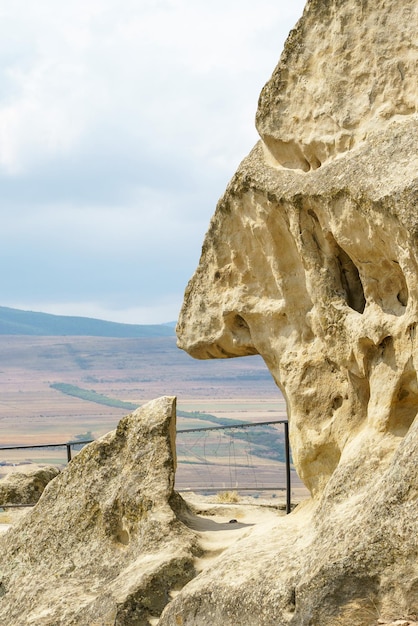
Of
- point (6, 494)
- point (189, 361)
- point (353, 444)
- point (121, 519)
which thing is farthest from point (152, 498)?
point (189, 361)

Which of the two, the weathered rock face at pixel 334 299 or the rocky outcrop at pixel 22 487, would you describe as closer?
the weathered rock face at pixel 334 299

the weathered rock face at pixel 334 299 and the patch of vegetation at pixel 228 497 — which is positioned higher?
the weathered rock face at pixel 334 299

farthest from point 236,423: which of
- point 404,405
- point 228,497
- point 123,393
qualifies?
point 404,405

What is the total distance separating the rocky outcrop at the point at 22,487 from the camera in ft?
64.3

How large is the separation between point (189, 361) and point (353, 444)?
173m

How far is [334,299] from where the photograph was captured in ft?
37.8

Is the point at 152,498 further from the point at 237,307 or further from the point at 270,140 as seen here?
the point at 270,140

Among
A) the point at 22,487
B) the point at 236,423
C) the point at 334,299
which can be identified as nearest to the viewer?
the point at 334,299

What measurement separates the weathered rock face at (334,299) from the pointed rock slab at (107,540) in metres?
0.71

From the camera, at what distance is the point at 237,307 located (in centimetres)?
1316

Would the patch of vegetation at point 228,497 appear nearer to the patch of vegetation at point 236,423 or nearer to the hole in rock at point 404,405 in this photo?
the hole in rock at point 404,405

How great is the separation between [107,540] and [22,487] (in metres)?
7.23

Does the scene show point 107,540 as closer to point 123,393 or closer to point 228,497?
point 228,497

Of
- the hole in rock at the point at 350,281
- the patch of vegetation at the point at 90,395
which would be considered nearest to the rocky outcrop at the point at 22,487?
the hole in rock at the point at 350,281
